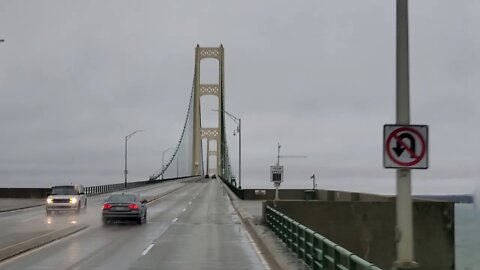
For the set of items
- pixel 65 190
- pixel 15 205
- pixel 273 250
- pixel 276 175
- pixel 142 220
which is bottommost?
pixel 15 205

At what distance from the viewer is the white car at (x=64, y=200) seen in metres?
40.7

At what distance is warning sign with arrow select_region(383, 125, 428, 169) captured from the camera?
973 cm

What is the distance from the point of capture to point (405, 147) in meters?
9.79

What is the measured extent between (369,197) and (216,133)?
403 feet

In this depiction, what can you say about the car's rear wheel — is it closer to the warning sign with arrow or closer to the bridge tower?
the warning sign with arrow

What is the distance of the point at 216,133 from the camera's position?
6545 inches

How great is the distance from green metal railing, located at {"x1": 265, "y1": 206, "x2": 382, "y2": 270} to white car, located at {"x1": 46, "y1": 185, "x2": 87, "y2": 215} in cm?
2086

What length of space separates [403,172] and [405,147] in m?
0.39

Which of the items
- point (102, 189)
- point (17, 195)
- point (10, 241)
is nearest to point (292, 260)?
point (10, 241)

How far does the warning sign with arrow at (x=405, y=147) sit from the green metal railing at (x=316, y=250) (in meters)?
1.62

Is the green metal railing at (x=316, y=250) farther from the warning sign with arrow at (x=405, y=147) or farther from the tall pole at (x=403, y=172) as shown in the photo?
the warning sign with arrow at (x=405, y=147)

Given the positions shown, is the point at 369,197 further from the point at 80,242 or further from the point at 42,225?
the point at 80,242

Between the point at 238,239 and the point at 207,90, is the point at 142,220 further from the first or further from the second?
Answer: the point at 207,90

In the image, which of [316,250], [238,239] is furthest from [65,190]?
[316,250]
